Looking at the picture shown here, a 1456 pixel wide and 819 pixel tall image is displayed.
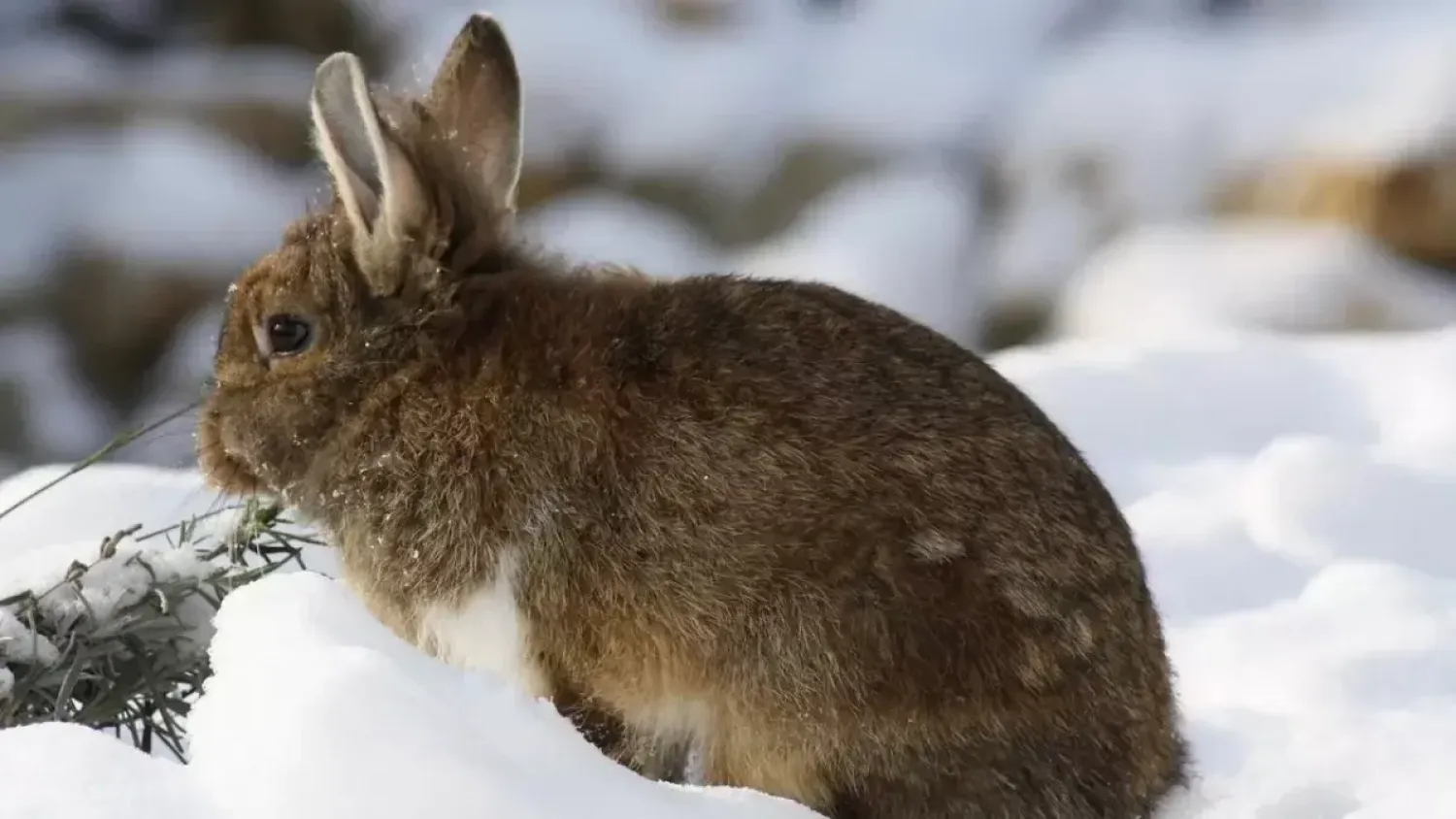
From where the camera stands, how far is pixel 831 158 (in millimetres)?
5895

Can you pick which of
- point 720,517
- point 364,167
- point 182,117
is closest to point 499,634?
point 720,517

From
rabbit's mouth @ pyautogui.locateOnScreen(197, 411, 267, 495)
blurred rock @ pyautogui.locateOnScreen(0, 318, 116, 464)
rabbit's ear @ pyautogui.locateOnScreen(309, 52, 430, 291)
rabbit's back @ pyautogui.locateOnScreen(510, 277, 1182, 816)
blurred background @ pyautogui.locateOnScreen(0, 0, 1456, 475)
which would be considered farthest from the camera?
blurred rock @ pyautogui.locateOnScreen(0, 318, 116, 464)

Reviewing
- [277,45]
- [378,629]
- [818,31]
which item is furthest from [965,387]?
[277,45]

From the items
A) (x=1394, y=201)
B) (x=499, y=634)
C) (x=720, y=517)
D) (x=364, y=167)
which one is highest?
(x=1394, y=201)

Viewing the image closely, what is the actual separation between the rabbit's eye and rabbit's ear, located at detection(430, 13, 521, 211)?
256 mm

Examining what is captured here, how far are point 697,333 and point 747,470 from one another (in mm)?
159

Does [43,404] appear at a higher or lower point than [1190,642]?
higher

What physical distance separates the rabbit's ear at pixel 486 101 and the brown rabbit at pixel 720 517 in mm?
120

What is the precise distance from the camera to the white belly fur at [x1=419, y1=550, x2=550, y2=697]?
1.26 metres

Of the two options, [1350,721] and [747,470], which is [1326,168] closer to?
[1350,721]

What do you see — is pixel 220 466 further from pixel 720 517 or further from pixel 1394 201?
pixel 1394 201

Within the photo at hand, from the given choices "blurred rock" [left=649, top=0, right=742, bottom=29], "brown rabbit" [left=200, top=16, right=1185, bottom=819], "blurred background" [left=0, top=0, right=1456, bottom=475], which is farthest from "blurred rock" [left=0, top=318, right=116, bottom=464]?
"brown rabbit" [left=200, top=16, right=1185, bottom=819]

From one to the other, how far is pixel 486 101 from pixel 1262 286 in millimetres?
4005

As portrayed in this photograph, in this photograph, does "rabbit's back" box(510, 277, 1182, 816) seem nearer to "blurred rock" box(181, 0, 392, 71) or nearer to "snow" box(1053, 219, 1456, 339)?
"snow" box(1053, 219, 1456, 339)
